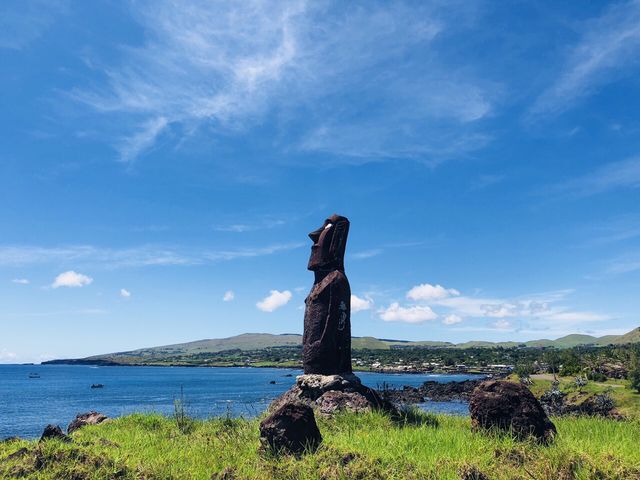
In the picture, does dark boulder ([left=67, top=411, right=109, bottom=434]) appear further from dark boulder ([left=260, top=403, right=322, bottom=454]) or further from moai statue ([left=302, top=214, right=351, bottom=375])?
dark boulder ([left=260, top=403, right=322, bottom=454])

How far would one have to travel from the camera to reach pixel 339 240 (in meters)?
17.5

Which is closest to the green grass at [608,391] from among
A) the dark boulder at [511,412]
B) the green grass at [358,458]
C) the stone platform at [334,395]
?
A: the stone platform at [334,395]

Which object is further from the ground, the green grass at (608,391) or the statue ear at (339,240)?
the statue ear at (339,240)

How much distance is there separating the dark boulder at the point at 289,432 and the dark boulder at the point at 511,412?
3.55 metres

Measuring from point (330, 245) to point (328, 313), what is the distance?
2293mm

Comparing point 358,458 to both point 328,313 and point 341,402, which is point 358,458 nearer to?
point 341,402

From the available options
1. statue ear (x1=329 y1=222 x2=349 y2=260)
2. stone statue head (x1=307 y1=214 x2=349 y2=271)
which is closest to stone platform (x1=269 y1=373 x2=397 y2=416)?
stone statue head (x1=307 y1=214 x2=349 y2=271)

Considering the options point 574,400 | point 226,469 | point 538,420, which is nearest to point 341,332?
point 538,420

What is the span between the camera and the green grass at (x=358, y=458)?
800cm

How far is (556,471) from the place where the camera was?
7766mm

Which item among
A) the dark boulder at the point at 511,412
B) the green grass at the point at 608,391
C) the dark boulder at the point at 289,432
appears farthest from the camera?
the green grass at the point at 608,391

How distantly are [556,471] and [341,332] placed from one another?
931cm

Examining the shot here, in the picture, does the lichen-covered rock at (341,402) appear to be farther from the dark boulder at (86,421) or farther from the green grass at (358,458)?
the dark boulder at (86,421)

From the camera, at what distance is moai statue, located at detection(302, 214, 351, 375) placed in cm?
1633
